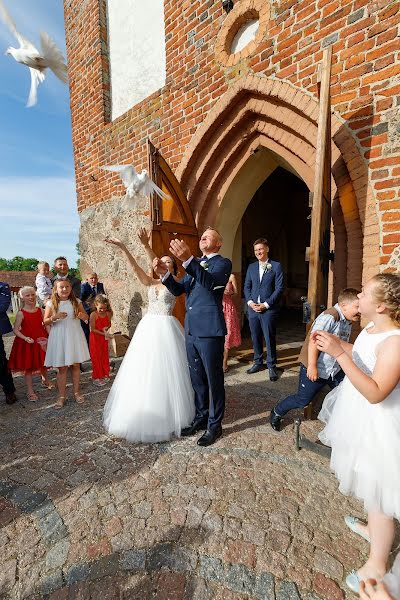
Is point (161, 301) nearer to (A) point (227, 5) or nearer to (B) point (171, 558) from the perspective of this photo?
(B) point (171, 558)

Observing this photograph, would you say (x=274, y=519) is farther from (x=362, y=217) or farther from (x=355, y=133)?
(x=355, y=133)

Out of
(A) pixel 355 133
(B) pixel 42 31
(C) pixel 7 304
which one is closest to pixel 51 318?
(C) pixel 7 304

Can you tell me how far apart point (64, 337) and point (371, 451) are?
11.2 ft

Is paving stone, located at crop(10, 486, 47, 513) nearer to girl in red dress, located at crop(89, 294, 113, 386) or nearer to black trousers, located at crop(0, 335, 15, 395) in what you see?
black trousers, located at crop(0, 335, 15, 395)

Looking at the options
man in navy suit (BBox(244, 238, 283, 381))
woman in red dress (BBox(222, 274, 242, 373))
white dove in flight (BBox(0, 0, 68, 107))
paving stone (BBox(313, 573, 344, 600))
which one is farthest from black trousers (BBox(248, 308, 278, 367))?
white dove in flight (BBox(0, 0, 68, 107))

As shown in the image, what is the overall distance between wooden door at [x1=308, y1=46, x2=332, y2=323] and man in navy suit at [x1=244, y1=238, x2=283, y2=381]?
110 cm

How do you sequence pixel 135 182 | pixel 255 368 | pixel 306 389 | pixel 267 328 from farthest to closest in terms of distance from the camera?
1. pixel 255 368
2. pixel 267 328
3. pixel 135 182
4. pixel 306 389

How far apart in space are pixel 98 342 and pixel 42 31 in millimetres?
3626

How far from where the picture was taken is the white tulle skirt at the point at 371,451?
4.64 ft

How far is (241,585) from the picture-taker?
4.92 feet

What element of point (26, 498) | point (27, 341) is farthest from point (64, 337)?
point (26, 498)

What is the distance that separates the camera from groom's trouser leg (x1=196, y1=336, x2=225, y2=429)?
8.94ft

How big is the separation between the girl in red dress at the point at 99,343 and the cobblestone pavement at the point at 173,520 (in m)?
1.45

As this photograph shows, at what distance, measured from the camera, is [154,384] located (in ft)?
9.36
